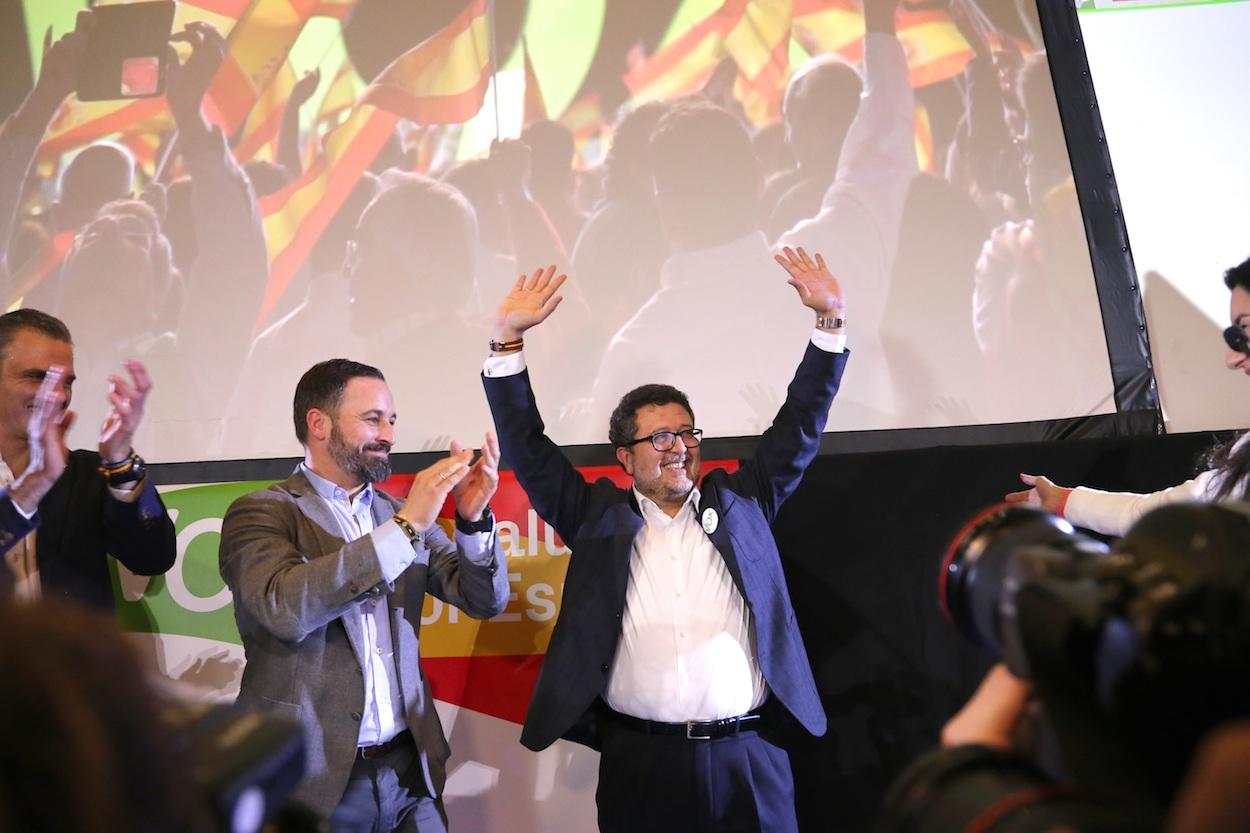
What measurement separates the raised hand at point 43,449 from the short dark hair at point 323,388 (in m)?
0.56

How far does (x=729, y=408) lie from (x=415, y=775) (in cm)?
159

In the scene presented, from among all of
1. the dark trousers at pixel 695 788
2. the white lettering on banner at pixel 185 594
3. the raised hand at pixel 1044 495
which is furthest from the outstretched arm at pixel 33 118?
the raised hand at pixel 1044 495

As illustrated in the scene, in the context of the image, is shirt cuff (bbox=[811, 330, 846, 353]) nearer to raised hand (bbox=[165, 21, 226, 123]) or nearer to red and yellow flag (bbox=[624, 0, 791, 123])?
red and yellow flag (bbox=[624, 0, 791, 123])

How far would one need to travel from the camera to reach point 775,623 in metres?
2.69

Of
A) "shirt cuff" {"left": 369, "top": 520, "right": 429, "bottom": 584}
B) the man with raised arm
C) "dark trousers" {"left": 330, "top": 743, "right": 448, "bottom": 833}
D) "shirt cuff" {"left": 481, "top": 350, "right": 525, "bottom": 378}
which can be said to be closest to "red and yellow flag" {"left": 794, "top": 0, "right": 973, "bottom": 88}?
the man with raised arm

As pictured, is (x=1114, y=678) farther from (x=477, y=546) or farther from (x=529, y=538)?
(x=529, y=538)

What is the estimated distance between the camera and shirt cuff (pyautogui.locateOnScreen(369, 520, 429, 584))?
2297 millimetres

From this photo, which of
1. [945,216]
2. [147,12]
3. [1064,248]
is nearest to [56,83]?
[147,12]

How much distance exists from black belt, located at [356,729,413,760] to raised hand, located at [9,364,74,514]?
2.94 feet

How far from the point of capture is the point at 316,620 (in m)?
2.29

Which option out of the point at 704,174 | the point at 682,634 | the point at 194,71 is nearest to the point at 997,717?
the point at 682,634

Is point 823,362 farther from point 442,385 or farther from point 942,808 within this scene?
point 942,808

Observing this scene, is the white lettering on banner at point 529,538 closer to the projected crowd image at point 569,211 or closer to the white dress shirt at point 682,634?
the projected crowd image at point 569,211

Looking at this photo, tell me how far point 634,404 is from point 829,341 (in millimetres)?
609
